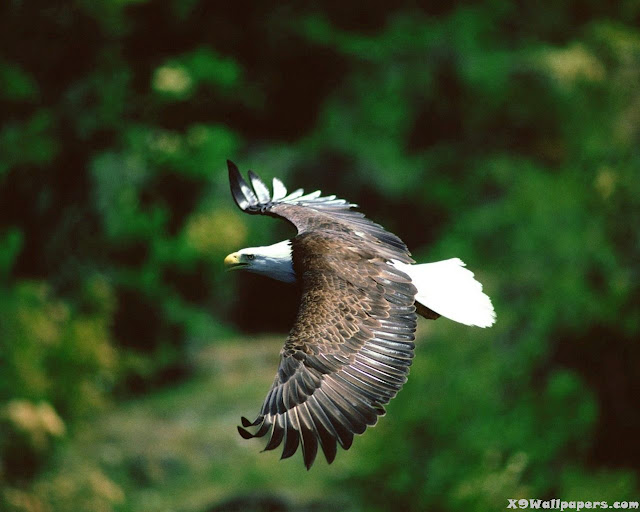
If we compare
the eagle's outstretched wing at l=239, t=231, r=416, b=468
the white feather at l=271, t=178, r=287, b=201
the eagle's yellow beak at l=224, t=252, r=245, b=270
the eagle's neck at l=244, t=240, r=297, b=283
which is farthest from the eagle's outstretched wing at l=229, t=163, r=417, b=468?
the white feather at l=271, t=178, r=287, b=201

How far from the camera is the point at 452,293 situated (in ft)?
22.7

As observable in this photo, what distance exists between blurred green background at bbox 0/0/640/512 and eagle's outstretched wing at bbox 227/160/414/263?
3306 mm

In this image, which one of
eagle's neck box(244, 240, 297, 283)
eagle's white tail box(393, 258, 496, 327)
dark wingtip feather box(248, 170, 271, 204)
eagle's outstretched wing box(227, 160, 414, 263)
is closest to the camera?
eagle's white tail box(393, 258, 496, 327)

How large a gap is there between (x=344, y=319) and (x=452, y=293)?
3.47 feet

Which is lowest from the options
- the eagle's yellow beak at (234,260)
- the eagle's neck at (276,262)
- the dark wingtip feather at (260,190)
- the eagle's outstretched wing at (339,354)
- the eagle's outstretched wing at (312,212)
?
the eagle's outstretched wing at (339,354)

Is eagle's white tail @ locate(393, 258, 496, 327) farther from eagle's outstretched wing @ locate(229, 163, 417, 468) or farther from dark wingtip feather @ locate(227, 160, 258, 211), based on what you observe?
dark wingtip feather @ locate(227, 160, 258, 211)

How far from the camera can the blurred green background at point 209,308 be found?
1091 cm

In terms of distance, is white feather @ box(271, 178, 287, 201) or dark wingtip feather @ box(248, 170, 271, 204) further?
white feather @ box(271, 178, 287, 201)

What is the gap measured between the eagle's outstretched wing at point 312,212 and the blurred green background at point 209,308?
3.31 m

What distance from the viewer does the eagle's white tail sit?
6.73 m

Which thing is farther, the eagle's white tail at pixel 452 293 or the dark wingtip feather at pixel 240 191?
the dark wingtip feather at pixel 240 191

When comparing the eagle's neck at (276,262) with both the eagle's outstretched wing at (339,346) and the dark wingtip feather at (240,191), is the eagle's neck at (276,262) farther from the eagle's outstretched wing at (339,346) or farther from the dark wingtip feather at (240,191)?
the dark wingtip feather at (240,191)

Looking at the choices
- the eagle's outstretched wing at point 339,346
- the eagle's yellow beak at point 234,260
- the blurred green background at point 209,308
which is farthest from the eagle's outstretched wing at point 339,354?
the blurred green background at point 209,308

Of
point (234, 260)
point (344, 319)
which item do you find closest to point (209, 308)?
point (234, 260)
